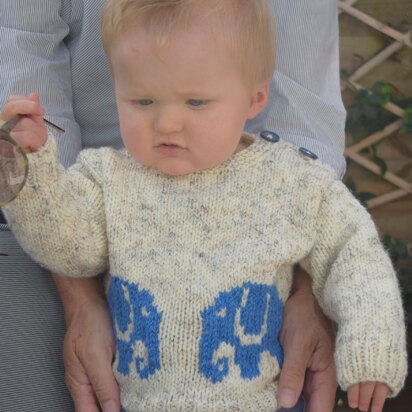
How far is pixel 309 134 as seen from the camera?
122cm

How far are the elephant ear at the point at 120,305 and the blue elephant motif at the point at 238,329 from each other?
89 mm

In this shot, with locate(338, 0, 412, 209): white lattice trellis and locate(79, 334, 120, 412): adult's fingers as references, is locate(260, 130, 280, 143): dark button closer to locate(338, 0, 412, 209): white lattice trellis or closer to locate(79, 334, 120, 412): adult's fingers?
locate(79, 334, 120, 412): adult's fingers

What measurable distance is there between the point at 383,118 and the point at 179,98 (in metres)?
1.38

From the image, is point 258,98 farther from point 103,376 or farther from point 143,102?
point 103,376

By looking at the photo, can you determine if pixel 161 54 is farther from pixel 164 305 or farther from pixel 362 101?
pixel 362 101

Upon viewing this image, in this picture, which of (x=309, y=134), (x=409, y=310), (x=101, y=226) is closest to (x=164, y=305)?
(x=101, y=226)

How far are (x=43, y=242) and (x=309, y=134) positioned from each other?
1.47 feet

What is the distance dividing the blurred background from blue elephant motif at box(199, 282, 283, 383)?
1.14 metres

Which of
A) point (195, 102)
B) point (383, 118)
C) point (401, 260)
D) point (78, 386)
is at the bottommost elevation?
point (401, 260)

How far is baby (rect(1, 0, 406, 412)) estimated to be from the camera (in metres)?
0.91

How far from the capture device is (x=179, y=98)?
0.93 m

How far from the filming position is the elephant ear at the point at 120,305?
97cm

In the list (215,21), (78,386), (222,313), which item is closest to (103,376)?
(78,386)

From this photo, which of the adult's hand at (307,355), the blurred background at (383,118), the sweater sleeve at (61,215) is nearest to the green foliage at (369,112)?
the blurred background at (383,118)
